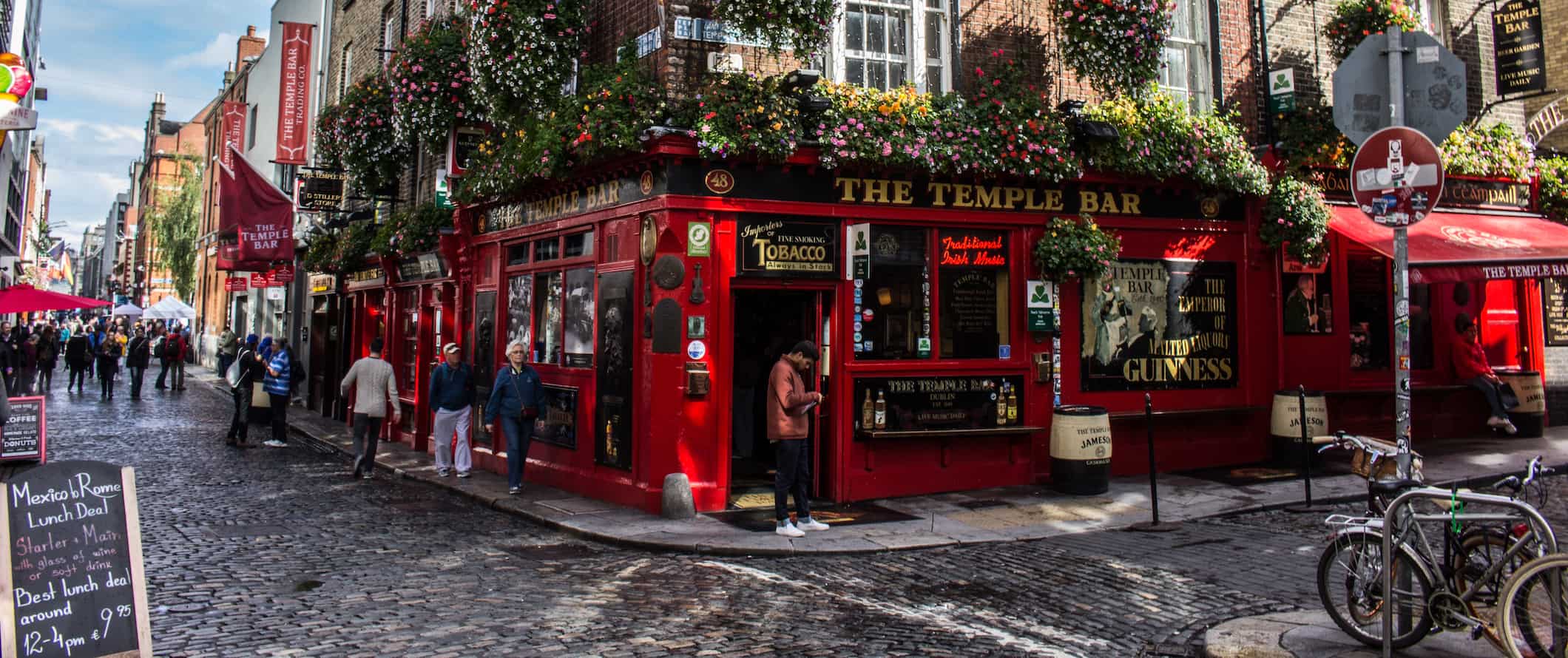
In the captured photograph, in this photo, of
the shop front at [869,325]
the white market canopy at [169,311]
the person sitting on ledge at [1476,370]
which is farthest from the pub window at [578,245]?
the white market canopy at [169,311]

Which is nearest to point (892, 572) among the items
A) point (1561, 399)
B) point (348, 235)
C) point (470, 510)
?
point (470, 510)

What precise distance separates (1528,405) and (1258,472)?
17.6 feet

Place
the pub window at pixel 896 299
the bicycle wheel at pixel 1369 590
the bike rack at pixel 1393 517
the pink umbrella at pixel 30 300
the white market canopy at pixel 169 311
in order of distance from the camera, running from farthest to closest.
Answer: the white market canopy at pixel 169 311, the pink umbrella at pixel 30 300, the pub window at pixel 896 299, the bicycle wheel at pixel 1369 590, the bike rack at pixel 1393 517

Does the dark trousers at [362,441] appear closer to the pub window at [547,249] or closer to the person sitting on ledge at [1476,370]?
the pub window at [547,249]

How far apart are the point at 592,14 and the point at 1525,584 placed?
35.9 ft

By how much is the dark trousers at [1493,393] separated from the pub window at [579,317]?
40.9ft

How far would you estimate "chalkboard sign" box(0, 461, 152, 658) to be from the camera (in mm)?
4535

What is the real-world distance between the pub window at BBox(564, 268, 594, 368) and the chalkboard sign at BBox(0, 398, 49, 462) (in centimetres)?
612

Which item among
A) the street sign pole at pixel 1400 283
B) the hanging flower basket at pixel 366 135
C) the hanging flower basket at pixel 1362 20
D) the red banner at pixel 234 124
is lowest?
the street sign pole at pixel 1400 283

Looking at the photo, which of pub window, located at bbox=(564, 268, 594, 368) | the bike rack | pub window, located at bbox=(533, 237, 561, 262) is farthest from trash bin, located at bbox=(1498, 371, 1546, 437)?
pub window, located at bbox=(533, 237, 561, 262)

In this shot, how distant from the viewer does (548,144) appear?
10844mm

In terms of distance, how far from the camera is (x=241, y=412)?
52.4 feet

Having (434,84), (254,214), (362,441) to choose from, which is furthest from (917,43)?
(254,214)

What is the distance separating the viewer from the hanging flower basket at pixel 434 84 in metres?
14.0
